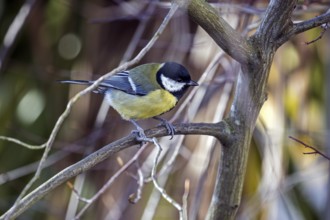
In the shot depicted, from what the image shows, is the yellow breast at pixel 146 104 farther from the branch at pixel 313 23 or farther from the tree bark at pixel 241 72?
the branch at pixel 313 23

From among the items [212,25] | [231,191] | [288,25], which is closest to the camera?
[212,25]

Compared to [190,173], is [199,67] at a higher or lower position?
higher

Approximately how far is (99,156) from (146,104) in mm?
737

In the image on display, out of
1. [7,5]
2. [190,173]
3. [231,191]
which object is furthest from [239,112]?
[7,5]

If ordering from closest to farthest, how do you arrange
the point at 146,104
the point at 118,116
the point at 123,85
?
the point at 146,104 → the point at 123,85 → the point at 118,116

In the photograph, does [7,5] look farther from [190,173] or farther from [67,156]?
[190,173]

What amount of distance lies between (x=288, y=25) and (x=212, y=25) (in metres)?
0.21

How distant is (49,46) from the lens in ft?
10.7

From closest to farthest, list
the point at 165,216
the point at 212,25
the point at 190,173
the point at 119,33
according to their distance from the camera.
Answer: the point at 212,25
the point at 190,173
the point at 165,216
the point at 119,33

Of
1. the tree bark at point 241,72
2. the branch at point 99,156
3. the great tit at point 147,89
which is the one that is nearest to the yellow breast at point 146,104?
the great tit at point 147,89

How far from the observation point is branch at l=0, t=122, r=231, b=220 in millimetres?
1122

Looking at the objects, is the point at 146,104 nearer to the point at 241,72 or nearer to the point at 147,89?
the point at 147,89

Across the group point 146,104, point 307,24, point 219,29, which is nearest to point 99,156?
point 219,29

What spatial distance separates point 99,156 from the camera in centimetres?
127
